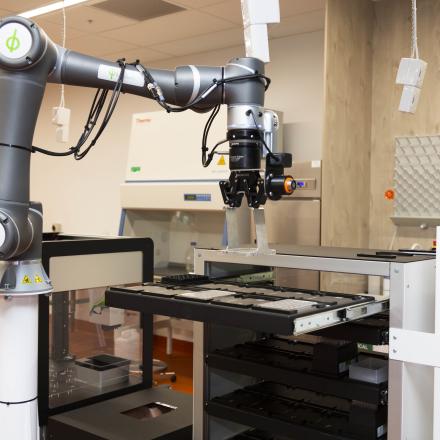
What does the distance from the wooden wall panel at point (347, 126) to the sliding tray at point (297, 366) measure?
1578 mm

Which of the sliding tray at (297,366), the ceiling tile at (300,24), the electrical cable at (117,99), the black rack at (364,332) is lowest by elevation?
the sliding tray at (297,366)

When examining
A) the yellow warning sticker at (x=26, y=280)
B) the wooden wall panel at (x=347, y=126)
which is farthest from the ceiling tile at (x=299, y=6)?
the yellow warning sticker at (x=26, y=280)

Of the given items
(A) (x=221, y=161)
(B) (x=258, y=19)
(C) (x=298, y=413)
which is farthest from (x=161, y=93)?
(A) (x=221, y=161)

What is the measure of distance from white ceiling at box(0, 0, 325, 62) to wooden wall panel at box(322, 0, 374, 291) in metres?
0.36

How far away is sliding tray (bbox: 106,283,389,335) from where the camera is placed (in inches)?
47.4

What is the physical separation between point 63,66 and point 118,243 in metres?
1.34

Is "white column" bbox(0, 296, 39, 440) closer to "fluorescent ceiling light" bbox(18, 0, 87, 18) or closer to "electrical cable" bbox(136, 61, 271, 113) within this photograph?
"electrical cable" bbox(136, 61, 271, 113)

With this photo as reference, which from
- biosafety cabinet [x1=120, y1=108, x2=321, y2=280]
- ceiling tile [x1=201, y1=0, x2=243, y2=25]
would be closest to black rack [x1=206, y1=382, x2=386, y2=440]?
biosafety cabinet [x1=120, y1=108, x2=321, y2=280]

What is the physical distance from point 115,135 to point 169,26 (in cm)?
167

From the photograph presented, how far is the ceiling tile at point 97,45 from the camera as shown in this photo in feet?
15.7

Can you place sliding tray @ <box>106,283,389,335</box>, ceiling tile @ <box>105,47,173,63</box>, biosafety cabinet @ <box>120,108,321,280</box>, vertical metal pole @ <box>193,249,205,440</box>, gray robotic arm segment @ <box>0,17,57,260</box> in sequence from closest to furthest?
gray robotic arm segment @ <box>0,17,57,260</box>
sliding tray @ <box>106,283,389,335</box>
vertical metal pole @ <box>193,249,205,440</box>
biosafety cabinet @ <box>120,108,321,280</box>
ceiling tile @ <box>105,47,173,63</box>

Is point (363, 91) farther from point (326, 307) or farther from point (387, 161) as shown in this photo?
point (326, 307)

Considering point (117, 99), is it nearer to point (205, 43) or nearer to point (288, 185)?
point (288, 185)

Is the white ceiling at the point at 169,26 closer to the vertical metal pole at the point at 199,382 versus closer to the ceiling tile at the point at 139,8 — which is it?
the ceiling tile at the point at 139,8
